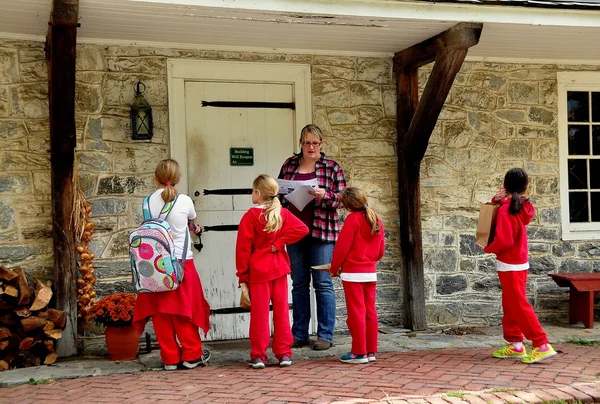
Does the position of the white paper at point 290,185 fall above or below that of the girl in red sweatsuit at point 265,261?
above

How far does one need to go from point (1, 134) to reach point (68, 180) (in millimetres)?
712

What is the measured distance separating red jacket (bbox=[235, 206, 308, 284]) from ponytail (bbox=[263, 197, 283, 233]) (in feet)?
0.13

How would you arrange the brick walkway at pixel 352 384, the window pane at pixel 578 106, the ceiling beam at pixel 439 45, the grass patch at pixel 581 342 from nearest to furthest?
1. the brick walkway at pixel 352 384
2. the ceiling beam at pixel 439 45
3. the grass patch at pixel 581 342
4. the window pane at pixel 578 106

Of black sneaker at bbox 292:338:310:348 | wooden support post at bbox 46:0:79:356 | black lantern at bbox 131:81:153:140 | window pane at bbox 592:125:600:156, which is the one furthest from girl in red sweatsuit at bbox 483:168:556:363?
Answer: wooden support post at bbox 46:0:79:356

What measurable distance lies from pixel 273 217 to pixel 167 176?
31.6 inches

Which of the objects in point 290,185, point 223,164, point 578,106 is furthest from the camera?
point 578,106

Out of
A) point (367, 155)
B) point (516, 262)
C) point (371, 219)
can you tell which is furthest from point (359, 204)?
point (367, 155)

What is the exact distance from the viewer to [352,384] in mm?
4977

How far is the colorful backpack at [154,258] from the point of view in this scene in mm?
5223

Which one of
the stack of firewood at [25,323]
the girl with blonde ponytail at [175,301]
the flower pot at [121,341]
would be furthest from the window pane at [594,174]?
the stack of firewood at [25,323]

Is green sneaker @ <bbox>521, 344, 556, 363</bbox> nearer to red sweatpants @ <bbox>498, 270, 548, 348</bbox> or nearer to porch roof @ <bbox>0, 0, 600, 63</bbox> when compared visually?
red sweatpants @ <bbox>498, 270, 548, 348</bbox>

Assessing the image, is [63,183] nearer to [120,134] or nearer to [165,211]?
[120,134]

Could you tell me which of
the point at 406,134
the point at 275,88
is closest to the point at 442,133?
the point at 406,134

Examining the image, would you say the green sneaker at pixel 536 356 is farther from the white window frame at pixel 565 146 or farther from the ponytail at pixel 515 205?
the white window frame at pixel 565 146
